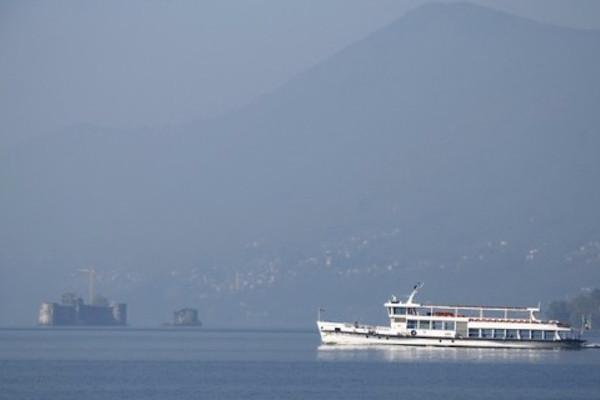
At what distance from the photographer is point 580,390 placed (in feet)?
433

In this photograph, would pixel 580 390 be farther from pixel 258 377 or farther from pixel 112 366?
pixel 112 366

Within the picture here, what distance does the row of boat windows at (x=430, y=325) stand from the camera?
18338 centimetres

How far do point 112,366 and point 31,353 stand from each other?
36.3 metres

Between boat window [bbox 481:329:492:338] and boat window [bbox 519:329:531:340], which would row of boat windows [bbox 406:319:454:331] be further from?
boat window [bbox 519:329:531:340]

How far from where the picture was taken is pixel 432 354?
17375cm

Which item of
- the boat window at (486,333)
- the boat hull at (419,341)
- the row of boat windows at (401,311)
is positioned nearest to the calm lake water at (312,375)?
the boat hull at (419,341)

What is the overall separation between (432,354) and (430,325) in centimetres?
1096

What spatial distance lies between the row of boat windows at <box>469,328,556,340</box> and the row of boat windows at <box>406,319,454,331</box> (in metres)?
2.50

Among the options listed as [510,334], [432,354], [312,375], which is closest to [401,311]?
[432,354]

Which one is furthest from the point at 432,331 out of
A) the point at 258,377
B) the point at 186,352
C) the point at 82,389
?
the point at 82,389

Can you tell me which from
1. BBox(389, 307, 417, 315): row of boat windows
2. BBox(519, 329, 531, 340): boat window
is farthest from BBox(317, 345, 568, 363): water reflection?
BBox(389, 307, 417, 315): row of boat windows

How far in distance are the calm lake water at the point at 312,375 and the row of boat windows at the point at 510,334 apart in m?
2.69

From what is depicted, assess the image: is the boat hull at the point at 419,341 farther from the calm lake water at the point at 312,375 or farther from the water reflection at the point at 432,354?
the calm lake water at the point at 312,375

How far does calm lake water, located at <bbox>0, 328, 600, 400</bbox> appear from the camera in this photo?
125312mm
